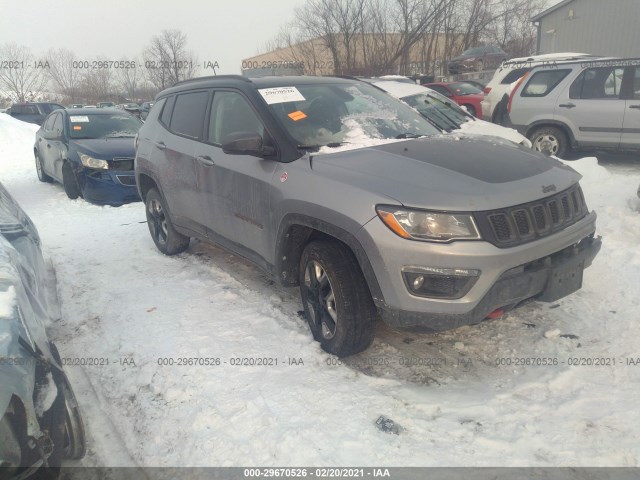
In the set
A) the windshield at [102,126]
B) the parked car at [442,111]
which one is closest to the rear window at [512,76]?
the parked car at [442,111]

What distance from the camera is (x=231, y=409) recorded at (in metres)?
2.79

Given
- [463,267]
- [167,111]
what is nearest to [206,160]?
[167,111]

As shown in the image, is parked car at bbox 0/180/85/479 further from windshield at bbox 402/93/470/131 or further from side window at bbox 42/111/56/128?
side window at bbox 42/111/56/128

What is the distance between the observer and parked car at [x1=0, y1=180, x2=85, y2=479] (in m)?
1.91

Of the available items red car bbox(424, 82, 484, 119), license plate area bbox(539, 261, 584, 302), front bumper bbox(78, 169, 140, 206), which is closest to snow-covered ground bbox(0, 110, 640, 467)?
license plate area bbox(539, 261, 584, 302)

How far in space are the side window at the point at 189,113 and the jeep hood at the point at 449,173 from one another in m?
1.67

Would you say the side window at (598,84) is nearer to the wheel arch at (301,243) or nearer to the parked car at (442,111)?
the parked car at (442,111)

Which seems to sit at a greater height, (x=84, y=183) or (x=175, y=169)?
(x=175, y=169)

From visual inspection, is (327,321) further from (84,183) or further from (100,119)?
(100,119)

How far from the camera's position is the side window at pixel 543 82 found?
857 centimetres

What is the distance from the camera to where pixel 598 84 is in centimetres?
818

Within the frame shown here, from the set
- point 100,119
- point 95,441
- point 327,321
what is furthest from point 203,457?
point 100,119

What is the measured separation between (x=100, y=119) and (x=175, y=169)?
5.63 meters

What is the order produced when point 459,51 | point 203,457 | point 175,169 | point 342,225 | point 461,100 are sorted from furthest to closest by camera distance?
point 459,51 < point 461,100 < point 175,169 < point 342,225 < point 203,457
